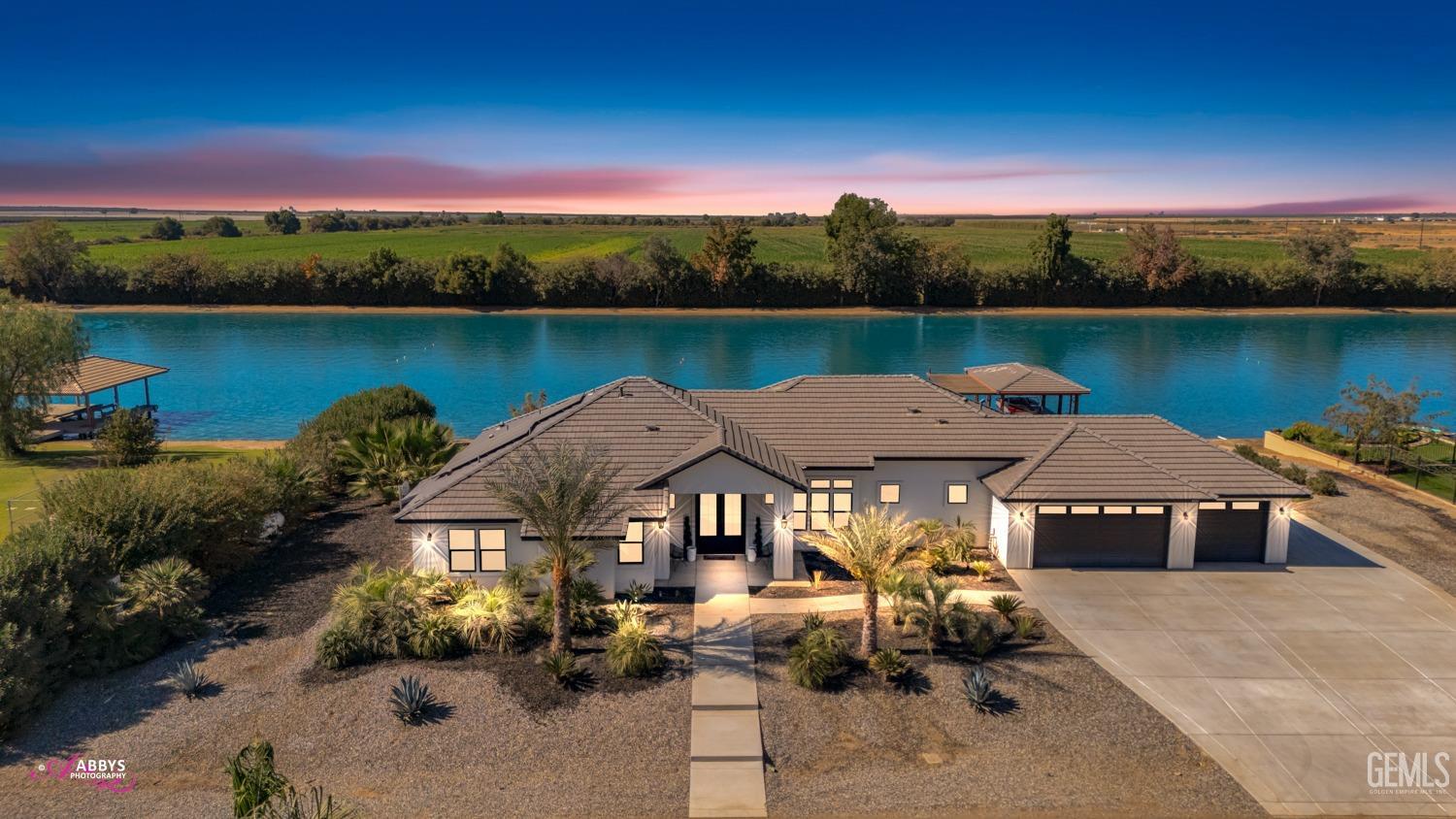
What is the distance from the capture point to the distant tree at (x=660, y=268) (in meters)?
84.6

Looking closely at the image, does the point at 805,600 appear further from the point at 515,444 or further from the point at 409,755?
the point at 409,755

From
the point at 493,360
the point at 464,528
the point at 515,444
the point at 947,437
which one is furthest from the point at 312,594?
the point at 493,360

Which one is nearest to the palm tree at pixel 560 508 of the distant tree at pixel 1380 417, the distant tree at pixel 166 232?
the distant tree at pixel 1380 417

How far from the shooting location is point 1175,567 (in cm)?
2223

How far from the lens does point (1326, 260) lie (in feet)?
281

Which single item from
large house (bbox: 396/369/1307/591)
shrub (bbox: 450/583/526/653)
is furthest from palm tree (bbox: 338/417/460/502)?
shrub (bbox: 450/583/526/653)

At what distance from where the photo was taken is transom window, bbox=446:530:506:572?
2053 centimetres

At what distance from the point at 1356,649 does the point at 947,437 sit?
9866mm

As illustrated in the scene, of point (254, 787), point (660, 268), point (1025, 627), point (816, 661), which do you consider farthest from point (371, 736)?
point (660, 268)

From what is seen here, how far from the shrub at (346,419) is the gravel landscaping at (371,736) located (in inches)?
402

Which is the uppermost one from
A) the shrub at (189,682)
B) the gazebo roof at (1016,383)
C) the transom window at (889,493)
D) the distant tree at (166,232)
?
the distant tree at (166,232)

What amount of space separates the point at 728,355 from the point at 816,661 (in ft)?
159

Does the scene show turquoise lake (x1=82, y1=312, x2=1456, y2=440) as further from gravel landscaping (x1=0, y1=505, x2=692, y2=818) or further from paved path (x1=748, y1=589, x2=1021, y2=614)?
gravel landscaping (x1=0, y1=505, x2=692, y2=818)

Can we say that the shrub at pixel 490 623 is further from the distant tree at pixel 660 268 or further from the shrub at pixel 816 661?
the distant tree at pixel 660 268
